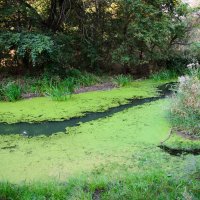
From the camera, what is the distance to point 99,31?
10.7m

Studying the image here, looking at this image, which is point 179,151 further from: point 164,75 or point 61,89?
point 164,75

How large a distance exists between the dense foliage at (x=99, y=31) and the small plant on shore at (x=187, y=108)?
377cm

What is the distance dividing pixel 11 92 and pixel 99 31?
382 cm

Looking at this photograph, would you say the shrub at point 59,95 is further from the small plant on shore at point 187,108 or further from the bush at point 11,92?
the small plant on shore at point 187,108

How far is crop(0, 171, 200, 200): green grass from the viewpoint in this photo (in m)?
3.48

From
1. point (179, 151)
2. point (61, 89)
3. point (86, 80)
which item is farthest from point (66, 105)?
point (179, 151)

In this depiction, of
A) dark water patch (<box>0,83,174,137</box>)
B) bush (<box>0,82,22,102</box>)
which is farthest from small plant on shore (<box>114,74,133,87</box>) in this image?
bush (<box>0,82,22,102</box>)

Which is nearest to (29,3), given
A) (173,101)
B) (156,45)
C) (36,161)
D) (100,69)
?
(100,69)

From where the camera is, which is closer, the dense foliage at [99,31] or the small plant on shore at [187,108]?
the small plant on shore at [187,108]

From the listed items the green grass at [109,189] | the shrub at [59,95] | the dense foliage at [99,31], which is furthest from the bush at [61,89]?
the green grass at [109,189]

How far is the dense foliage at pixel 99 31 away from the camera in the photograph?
953 cm

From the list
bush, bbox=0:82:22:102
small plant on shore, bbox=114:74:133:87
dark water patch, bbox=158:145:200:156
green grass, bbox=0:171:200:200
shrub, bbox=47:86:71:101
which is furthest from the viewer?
small plant on shore, bbox=114:74:133:87

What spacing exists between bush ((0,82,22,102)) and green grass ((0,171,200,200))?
172 inches

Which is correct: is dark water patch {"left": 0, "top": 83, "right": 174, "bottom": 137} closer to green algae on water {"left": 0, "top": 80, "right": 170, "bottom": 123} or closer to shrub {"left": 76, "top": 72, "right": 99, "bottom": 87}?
green algae on water {"left": 0, "top": 80, "right": 170, "bottom": 123}
